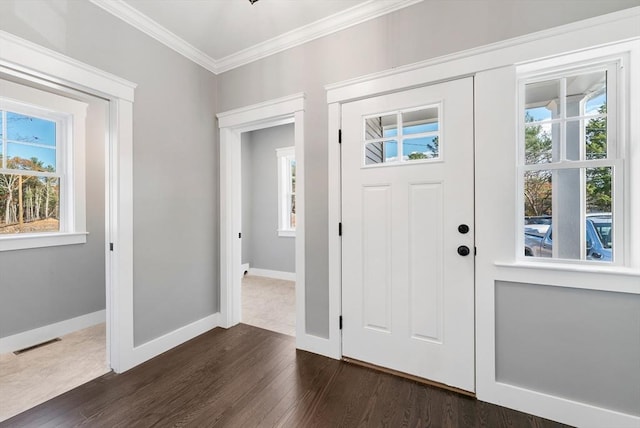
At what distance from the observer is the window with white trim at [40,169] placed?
8.03 feet

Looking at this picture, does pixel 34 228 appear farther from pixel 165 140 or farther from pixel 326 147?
pixel 326 147

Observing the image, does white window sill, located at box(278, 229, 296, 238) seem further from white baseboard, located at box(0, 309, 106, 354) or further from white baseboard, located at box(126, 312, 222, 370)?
white baseboard, located at box(0, 309, 106, 354)

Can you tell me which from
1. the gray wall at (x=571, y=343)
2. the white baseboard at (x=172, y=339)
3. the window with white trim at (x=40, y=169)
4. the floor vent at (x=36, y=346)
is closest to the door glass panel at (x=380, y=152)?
the gray wall at (x=571, y=343)

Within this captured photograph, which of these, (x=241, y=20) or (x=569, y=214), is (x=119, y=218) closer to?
(x=241, y=20)

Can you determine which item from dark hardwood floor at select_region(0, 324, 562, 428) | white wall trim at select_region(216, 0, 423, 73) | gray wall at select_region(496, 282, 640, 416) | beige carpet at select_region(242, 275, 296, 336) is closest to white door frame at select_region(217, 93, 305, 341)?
beige carpet at select_region(242, 275, 296, 336)

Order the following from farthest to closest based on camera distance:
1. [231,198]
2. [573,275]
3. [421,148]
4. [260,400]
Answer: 1. [231,198]
2. [421,148]
3. [260,400]
4. [573,275]

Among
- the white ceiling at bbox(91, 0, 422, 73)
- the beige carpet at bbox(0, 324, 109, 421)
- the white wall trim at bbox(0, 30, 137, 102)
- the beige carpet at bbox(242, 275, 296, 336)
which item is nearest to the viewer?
the white wall trim at bbox(0, 30, 137, 102)

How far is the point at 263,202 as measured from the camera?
16.5ft

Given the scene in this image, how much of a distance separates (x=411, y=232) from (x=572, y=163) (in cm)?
103

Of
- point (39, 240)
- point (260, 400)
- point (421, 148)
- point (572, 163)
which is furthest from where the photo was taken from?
point (39, 240)

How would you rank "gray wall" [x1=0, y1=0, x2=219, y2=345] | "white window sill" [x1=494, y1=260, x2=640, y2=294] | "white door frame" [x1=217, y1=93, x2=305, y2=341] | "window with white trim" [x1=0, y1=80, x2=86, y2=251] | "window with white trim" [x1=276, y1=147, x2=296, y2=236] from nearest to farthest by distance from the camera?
1. "white window sill" [x1=494, y1=260, x2=640, y2=294]
2. "gray wall" [x1=0, y1=0, x2=219, y2=345]
3. "window with white trim" [x1=0, y1=80, x2=86, y2=251]
4. "white door frame" [x1=217, y1=93, x2=305, y2=341]
5. "window with white trim" [x1=276, y1=147, x2=296, y2=236]

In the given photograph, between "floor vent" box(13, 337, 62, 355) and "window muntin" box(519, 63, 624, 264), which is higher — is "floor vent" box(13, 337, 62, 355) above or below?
below

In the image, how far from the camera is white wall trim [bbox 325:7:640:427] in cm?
144

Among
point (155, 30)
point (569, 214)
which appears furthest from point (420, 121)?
point (155, 30)
